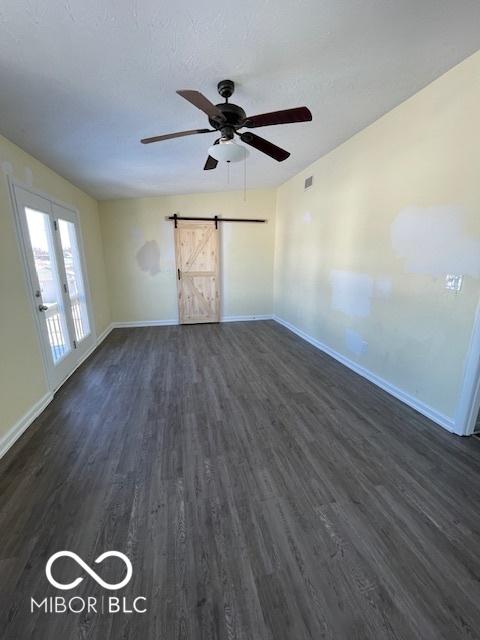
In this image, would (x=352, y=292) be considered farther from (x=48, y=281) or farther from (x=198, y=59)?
(x=48, y=281)

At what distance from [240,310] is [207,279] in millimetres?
999

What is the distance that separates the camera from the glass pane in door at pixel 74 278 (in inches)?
138

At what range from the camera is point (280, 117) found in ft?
6.06

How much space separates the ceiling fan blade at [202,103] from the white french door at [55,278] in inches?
73.1

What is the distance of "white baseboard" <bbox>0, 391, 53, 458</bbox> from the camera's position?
6.66 feet

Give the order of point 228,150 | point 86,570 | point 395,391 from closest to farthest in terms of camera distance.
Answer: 1. point 86,570
2. point 228,150
3. point 395,391

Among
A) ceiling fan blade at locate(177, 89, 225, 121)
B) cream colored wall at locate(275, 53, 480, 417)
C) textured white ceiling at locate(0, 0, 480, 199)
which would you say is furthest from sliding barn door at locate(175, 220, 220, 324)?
ceiling fan blade at locate(177, 89, 225, 121)

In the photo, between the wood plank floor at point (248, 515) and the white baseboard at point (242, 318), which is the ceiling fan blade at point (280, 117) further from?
the white baseboard at point (242, 318)

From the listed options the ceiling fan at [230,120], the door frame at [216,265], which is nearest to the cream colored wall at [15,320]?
the ceiling fan at [230,120]

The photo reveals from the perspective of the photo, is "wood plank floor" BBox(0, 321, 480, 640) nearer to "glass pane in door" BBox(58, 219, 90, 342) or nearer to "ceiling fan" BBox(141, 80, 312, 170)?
"glass pane in door" BBox(58, 219, 90, 342)

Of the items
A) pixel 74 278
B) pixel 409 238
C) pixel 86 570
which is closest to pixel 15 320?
pixel 74 278

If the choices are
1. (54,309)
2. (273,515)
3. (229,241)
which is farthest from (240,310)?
(273,515)

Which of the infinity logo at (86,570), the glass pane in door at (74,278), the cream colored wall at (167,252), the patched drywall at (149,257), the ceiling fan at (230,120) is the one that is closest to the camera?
the infinity logo at (86,570)

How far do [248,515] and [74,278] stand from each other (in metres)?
3.78
